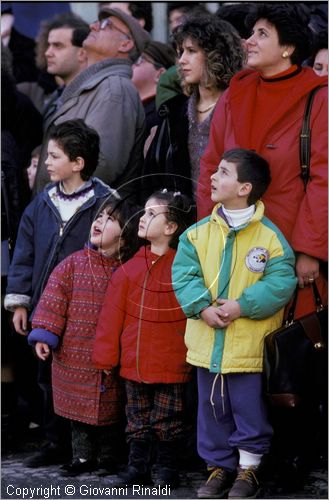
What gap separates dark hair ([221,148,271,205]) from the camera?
6805 mm

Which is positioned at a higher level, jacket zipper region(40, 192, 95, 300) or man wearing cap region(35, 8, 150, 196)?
man wearing cap region(35, 8, 150, 196)

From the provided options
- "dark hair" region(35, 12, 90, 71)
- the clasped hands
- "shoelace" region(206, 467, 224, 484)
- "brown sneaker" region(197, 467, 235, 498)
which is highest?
"dark hair" region(35, 12, 90, 71)

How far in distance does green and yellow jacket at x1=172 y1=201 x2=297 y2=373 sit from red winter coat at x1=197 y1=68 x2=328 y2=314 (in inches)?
4.3

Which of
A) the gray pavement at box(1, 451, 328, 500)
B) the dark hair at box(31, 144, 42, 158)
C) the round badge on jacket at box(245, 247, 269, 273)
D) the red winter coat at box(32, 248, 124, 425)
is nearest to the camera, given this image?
the round badge on jacket at box(245, 247, 269, 273)

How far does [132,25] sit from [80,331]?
2.28 metres

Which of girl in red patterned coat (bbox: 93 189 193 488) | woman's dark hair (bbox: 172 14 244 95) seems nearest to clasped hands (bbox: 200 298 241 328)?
girl in red patterned coat (bbox: 93 189 193 488)

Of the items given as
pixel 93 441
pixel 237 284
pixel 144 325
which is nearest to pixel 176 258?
pixel 237 284

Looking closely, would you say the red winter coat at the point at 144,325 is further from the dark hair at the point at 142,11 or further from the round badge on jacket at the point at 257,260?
the dark hair at the point at 142,11

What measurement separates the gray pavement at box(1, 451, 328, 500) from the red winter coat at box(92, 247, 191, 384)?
53 centimetres

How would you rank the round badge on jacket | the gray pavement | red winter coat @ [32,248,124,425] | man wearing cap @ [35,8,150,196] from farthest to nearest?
1. man wearing cap @ [35,8,150,196]
2. red winter coat @ [32,248,124,425]
3. the gray pavement
4. the round badge on jacket

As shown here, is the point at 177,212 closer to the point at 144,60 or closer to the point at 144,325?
the point at 144,325

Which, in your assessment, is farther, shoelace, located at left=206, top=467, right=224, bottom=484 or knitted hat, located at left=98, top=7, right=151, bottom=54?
knitted hat, located at left=98, top=7, right=151, bottom=54

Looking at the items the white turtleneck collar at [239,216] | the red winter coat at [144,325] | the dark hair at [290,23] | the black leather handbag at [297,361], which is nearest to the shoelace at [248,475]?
the black leather handbag at [297,361]

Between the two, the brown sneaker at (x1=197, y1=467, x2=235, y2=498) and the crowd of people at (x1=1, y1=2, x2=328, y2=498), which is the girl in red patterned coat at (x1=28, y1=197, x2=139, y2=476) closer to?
the crowd of people at (x1=1, y1=2, x2=328, y2=498)
